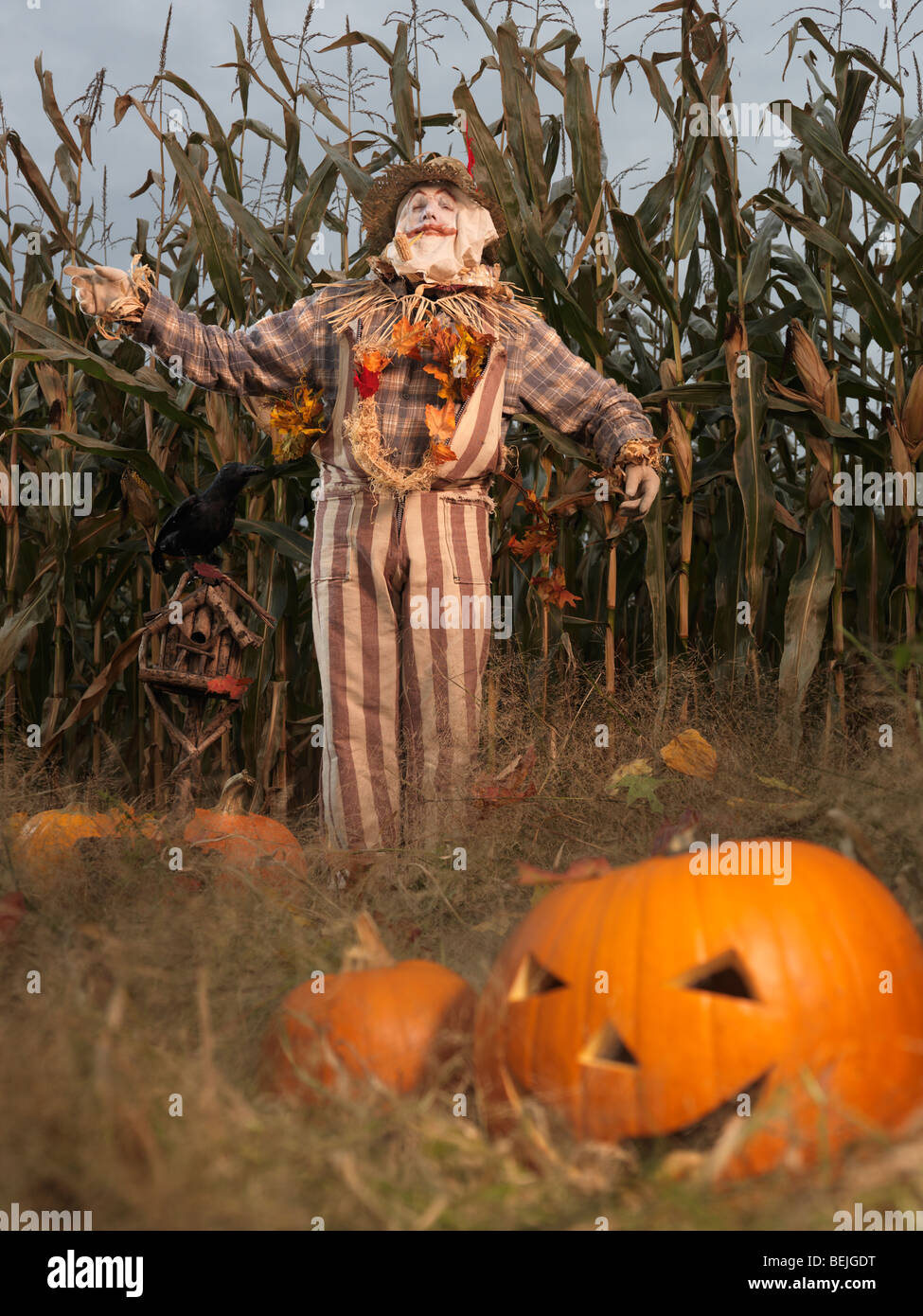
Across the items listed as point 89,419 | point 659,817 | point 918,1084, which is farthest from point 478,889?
point 89,419

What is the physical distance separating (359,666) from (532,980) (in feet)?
5.68

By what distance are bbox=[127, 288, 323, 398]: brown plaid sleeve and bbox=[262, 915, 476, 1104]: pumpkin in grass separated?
1.99 m

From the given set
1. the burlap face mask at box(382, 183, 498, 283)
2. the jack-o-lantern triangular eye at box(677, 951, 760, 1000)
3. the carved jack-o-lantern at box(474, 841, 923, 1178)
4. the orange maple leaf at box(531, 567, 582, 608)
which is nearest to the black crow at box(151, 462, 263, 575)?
the burlap face mask at box(382, 183, 498, 283)

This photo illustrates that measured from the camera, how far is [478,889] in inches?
91.9

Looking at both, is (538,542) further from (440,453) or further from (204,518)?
(204,518)

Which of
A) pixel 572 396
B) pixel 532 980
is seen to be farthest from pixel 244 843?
pixel 572 396

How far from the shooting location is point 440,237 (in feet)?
10.1

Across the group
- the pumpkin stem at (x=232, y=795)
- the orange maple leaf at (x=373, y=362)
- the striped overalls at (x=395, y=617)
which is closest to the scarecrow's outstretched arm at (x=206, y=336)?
the striped overalls at (x=395, y=617)

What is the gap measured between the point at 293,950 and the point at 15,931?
522 mm

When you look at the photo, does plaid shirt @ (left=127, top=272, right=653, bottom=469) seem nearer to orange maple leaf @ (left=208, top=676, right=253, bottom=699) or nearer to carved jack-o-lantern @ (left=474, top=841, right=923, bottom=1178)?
orange maple leaf @ (left=208, top=676, right=253, bottom=699)

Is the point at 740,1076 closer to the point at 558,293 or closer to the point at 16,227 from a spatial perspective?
the point at 558,293

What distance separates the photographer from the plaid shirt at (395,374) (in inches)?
121

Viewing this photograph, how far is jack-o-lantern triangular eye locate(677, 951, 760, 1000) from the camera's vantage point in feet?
4.49

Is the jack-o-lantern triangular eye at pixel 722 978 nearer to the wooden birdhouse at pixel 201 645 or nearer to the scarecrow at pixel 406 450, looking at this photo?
the scarecrow at pixel 406 450
